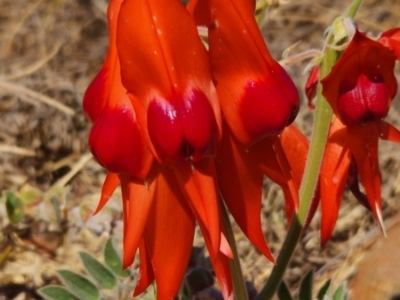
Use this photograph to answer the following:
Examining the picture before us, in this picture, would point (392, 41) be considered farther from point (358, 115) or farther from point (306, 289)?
point (306, 289)

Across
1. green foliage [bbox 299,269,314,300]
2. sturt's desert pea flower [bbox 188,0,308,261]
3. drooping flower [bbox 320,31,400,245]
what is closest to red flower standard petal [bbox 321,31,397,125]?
drooping flower [bbox 320,31,400,245]

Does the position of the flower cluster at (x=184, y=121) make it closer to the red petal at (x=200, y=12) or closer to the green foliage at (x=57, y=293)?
the red petal at (x=200, y=12)

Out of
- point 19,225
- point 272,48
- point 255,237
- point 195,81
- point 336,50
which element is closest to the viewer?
point 195,81

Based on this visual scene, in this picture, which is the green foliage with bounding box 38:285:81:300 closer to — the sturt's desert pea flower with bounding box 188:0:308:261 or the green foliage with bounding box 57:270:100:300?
the green foliage with bounding box 57:270:100:300

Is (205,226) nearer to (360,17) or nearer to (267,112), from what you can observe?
(267,112)

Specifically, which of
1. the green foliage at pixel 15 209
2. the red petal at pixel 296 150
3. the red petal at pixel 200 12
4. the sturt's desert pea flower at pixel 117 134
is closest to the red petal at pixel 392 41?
the red petal at pixel 296 150

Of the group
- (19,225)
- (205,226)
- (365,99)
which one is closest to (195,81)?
(205,226)
